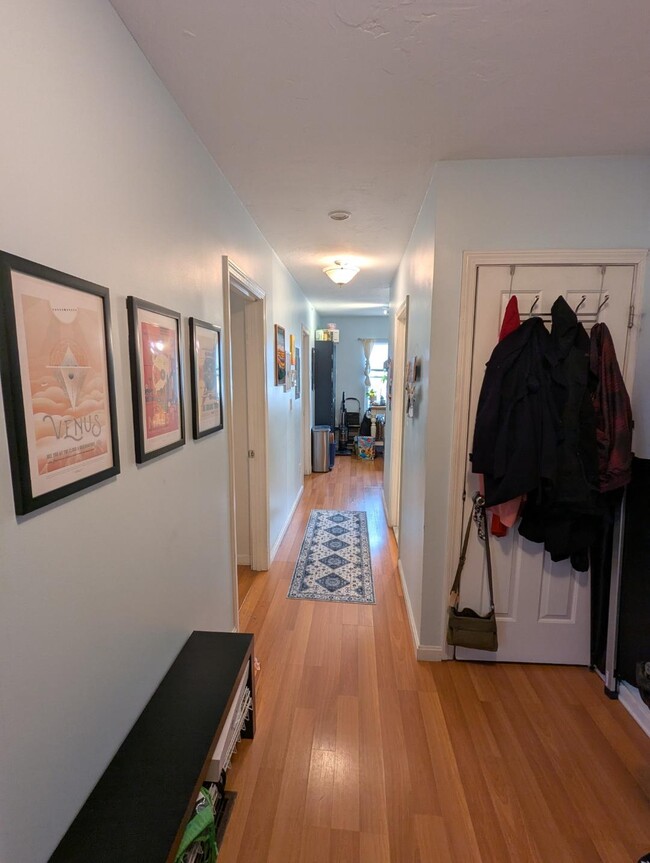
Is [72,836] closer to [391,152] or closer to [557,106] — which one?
[391,152]

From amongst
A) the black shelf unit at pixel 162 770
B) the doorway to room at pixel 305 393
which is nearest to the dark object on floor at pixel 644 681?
the black shelf unit at pixel 162 770

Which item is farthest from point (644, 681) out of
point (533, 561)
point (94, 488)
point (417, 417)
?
point (94, 488)

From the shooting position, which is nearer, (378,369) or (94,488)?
(94,488)

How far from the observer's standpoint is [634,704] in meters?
1.84

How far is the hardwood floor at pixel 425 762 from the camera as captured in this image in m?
1.32

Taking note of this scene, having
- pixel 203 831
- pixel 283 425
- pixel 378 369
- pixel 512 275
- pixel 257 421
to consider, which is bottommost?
pixel 203 831

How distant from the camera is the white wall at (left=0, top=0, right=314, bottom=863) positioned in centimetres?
78

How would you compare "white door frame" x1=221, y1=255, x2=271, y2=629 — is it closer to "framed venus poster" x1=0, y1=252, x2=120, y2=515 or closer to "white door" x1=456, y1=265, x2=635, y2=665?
"white door" x1=456, y1=265, x2=635, y2=665

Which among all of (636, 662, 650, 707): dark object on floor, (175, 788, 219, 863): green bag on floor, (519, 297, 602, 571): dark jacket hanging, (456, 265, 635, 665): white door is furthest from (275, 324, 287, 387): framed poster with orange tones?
(636, 662, 650, 707): dark object on floor

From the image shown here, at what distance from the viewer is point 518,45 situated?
1.19m

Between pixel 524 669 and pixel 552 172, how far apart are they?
2.44m

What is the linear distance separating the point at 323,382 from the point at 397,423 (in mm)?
2959

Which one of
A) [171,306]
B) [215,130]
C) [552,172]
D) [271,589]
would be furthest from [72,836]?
[552,172]

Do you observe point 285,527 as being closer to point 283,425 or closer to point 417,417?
point 283,425
